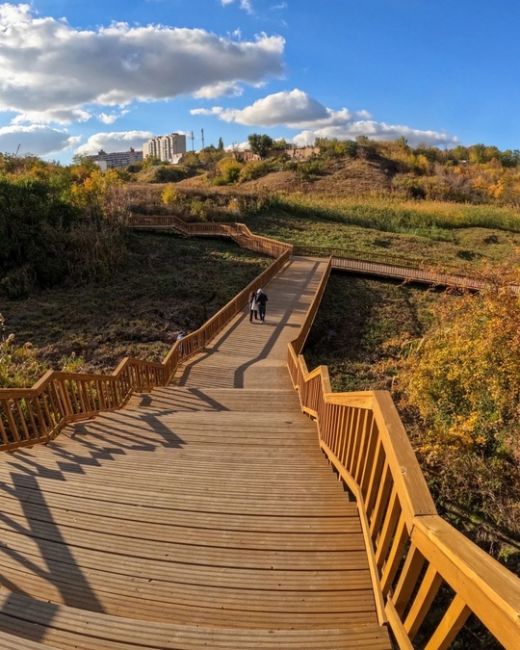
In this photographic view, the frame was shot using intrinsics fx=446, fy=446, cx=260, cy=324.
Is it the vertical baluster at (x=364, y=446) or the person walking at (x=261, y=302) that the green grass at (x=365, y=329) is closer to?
the person walking at (x=261, y=302)

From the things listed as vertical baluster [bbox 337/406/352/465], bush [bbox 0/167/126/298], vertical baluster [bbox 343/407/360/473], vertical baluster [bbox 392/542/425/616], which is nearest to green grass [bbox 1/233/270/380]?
bush [bbox 0/167/126/298]

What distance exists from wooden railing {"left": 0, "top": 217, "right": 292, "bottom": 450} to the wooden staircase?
0.15 metres

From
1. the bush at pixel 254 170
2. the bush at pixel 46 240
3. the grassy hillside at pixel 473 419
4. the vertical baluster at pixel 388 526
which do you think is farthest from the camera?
the bush at pixel 254 170

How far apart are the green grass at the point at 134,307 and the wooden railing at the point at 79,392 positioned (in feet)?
7.36

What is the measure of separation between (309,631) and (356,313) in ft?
59.1

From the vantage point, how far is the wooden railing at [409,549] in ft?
4.68

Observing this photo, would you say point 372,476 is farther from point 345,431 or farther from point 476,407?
point 476,407

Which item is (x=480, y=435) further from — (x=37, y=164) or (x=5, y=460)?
(x=37, y=164)

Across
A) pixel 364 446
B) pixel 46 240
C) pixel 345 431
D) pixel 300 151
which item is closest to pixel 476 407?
pixel 345 431

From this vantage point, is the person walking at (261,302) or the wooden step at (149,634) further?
the person walking at (261,302)

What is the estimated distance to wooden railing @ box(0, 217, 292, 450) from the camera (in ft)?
19.3

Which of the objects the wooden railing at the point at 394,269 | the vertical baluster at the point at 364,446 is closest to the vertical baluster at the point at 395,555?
the vertical baluster at the point at 364,446

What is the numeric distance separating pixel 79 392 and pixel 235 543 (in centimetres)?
635

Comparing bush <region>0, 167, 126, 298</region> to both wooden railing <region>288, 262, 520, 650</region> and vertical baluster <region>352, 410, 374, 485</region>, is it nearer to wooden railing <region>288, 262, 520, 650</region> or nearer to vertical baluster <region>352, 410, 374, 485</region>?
vertical baluster <region>352, 410, 374, 485</region>
